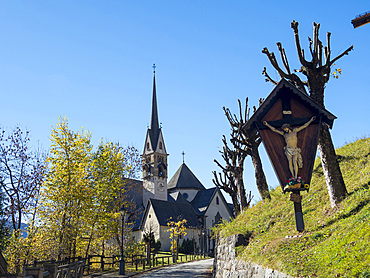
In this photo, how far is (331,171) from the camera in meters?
11.4

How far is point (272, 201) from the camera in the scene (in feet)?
53.1

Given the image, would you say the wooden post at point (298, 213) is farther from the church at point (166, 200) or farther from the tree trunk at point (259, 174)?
the church at point (166, 200)

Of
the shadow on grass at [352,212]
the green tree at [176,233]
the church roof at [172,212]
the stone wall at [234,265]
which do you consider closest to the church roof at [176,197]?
the church roof at [172,212]

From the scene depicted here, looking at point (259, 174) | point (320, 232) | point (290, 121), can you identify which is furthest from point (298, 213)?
point (259, 174)

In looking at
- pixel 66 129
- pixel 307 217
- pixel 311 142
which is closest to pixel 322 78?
pixel 311 142

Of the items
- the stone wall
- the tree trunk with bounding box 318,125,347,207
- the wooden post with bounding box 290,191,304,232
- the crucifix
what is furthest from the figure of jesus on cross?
the stone wall

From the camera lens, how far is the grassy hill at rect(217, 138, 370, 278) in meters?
7.22

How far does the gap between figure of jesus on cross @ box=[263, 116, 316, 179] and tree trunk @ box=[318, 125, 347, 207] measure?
1366 mm

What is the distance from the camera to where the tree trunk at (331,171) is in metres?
11.0

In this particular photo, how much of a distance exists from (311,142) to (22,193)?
2337 centimetres

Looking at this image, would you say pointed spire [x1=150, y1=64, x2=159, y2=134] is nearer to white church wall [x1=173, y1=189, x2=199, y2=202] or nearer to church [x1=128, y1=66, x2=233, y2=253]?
church [x1=128, y1=66, x2=233, y2=253]

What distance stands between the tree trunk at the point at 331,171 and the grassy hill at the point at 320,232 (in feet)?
1.11

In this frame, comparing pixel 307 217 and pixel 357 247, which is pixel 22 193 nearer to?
pixel 307 217

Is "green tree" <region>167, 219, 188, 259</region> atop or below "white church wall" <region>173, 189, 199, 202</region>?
below
